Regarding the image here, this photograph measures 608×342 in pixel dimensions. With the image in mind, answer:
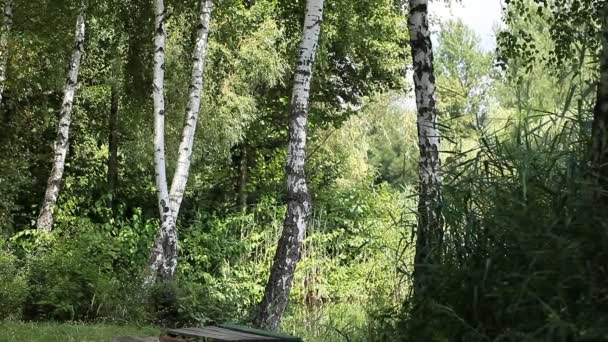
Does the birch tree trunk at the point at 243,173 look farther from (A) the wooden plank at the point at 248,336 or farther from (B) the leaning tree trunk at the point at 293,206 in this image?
(A) the wooden plank at the point at 248,336

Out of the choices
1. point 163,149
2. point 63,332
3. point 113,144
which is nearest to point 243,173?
point 113,144

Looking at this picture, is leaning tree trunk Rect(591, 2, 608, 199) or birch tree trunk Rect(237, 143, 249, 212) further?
birch tree trunk Rect(237, 143, 249, 212)

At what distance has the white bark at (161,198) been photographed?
11.7 meters

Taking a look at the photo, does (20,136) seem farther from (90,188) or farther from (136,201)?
(136,201)

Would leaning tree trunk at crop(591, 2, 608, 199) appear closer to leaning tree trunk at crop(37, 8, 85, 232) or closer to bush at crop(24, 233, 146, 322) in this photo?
bush at crop(24, 233, 146, 322)

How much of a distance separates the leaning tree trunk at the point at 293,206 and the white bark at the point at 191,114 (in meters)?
3.45

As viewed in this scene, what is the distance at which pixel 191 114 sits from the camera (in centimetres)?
1214

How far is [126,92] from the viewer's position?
15.0 metres

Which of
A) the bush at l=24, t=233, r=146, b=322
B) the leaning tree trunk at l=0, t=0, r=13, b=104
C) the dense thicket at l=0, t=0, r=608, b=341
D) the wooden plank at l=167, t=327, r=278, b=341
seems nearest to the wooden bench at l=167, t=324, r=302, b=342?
the wooden plank at l=167, t=327, r=278, b=341

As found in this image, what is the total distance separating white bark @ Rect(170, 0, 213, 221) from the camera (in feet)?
39.8

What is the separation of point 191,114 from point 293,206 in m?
3.73

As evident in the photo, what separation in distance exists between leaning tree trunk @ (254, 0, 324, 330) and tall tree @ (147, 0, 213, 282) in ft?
10.0

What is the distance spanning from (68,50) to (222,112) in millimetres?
3621

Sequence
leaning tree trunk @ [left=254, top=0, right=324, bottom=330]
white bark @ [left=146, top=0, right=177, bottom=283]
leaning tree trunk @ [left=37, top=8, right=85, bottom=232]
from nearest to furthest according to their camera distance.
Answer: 1. leaning tree trunk @ [left=254, top=0, right=324, bottom=330]
2. white bark @ [left=146, top=0, right=177, bottom=283]
3. leaning tree trunk @ [left=37, top=8, right=85, bottom=232]
